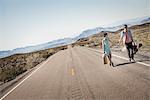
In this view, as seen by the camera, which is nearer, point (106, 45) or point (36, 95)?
point (36, 95)

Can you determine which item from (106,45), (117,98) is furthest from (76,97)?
(106,45)

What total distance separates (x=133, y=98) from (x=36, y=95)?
13.3 feet

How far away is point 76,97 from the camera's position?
783cm

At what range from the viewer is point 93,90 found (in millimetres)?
8477

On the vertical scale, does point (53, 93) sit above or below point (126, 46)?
below

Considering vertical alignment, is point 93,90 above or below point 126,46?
below

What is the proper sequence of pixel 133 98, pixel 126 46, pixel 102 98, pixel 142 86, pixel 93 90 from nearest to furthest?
pixel 133 98 < pixel 102 98 < pixel 142 86 < pixel 93 90 < pixel 126 46

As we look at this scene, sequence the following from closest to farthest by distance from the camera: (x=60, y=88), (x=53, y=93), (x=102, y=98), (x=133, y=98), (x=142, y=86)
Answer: (x=133, y=98)
(x=102, y=98)
(x=142, y=86)
(x=53, y=93)
(x=60, y=88)

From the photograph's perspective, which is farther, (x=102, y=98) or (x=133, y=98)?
(x=102, y=98)

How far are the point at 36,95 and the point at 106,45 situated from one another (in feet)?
22.1

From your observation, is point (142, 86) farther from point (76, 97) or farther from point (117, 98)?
point (76, 97)

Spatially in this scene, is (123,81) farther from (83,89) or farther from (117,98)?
(117,98)

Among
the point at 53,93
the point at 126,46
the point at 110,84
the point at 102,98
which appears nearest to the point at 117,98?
the point at 102,98

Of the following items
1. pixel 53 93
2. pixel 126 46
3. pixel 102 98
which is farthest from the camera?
pixel 126 46
